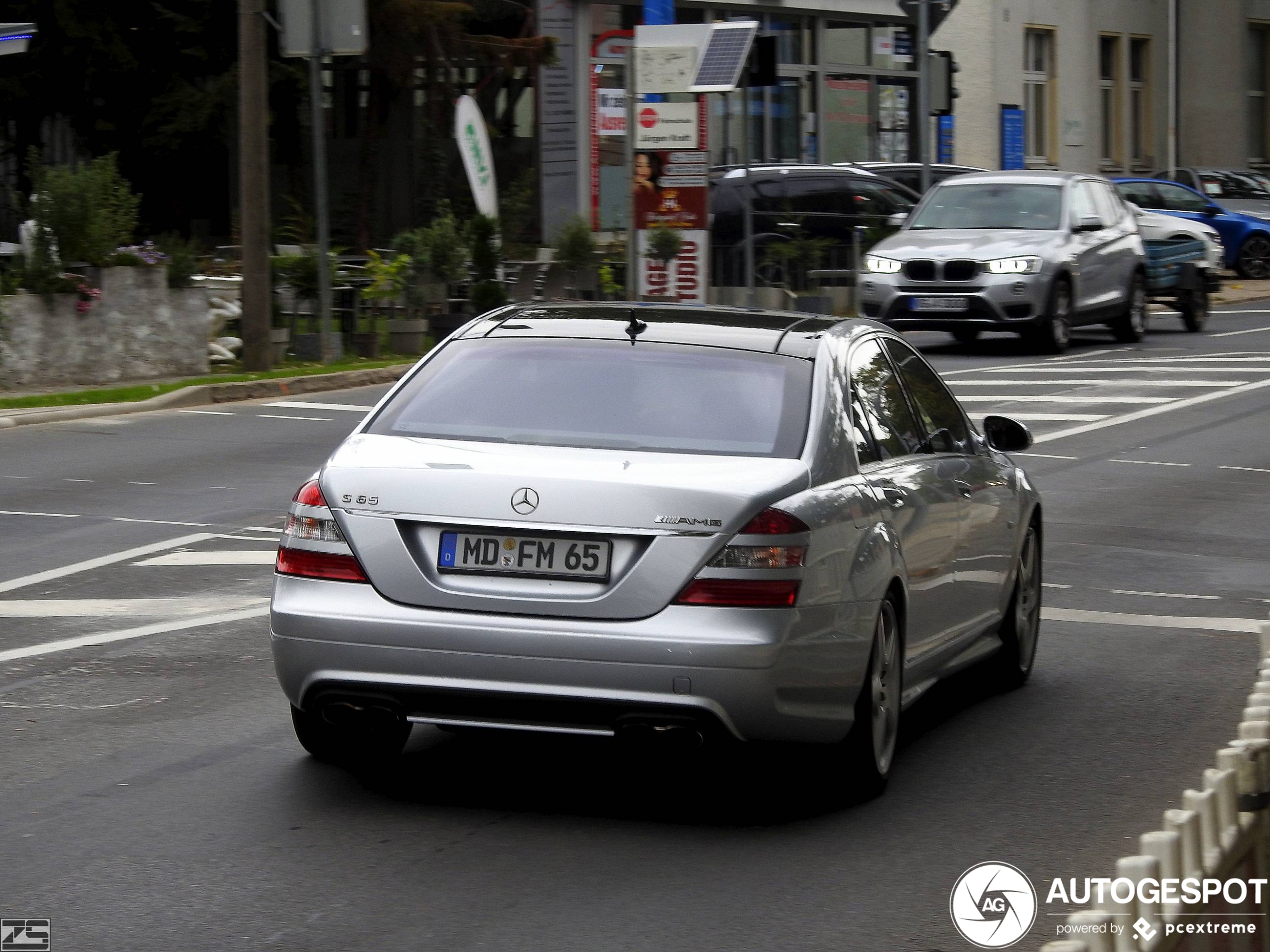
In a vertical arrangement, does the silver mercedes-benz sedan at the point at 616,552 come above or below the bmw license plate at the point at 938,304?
below

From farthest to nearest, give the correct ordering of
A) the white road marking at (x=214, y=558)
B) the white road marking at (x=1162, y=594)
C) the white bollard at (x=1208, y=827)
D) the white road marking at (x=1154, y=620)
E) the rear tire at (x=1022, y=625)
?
1. the white road marking at (x=214, y=558)
2. the white road marking at (x=1162, y=594)
3. the white road marking at (x=1154, y=620)
4. the rear tire at (x=1022, y=625)
5. the white bollard at (x=1208, y=827)

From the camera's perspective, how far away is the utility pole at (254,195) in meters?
20.0

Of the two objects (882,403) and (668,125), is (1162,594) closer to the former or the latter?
(882,403)

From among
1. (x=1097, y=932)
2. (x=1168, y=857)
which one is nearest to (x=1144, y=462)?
(x=1168, y=857)

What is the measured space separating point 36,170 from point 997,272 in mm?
9608

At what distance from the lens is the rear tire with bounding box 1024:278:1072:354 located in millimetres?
22531

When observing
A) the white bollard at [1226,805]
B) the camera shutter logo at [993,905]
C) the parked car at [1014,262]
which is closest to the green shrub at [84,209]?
the parked car at [1014,262]

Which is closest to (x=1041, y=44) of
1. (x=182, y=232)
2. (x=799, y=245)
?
(x=182, y=232)

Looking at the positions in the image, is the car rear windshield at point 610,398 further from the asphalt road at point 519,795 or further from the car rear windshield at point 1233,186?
the car rear windshield at point 1233,186

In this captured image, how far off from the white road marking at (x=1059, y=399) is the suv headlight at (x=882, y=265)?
3799 mm

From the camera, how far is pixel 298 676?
5.85 meters

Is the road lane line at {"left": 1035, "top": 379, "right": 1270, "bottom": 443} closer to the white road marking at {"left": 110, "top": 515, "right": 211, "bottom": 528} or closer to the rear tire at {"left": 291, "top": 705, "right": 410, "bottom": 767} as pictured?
the white road marking at {"left": 110, "top": 515, "right": 211, "bottom": 528}

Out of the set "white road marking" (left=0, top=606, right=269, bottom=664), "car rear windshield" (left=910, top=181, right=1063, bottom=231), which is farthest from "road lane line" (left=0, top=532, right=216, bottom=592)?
"car rear windshield" (left=910, top=181, right=1063, bottom=231)

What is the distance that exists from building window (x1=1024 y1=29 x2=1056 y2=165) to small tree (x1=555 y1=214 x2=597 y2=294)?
2503cm
